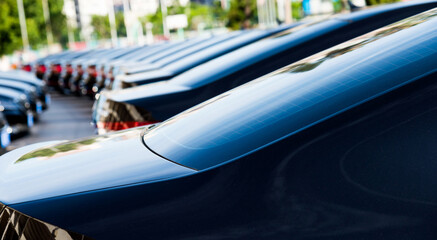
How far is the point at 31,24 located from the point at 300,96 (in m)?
77.5

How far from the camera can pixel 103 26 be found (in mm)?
142375

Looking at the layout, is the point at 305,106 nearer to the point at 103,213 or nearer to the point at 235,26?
the point at 103,213

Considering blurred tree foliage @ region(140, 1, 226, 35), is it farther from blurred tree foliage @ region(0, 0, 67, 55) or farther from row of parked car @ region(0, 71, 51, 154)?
row of parked car @ region(0, 71, 51, 154)

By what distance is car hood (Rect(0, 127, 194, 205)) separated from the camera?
2039 mm

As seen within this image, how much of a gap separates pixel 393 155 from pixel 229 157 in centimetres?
45

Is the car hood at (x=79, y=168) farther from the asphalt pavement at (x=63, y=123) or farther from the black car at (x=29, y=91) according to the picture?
the black car at (x=29, y=91)

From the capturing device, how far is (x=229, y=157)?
2.03 meters

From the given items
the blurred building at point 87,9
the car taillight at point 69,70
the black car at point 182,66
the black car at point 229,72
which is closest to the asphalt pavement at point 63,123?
the car taillight at point 69,70

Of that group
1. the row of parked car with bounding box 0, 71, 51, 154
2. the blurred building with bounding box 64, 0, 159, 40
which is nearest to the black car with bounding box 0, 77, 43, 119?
the row of parked car with bounding box 0, 71, 51, 154

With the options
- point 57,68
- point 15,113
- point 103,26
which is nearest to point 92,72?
point 15,113

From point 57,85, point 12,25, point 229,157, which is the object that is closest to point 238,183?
point 229,157

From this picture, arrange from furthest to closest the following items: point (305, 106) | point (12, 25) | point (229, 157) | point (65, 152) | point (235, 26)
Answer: point (235, 26), point (12, 25), point (65, 152), point (305, 106), point (229, 157)

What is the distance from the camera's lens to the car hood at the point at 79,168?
204cm

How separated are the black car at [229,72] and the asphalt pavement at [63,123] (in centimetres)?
463
